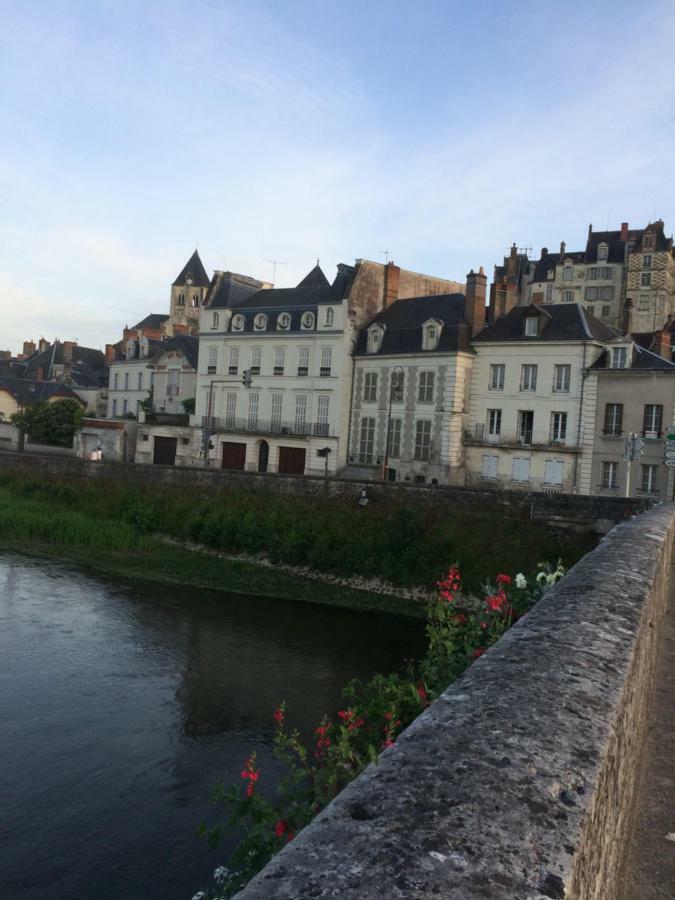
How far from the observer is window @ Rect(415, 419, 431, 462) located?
106 ft

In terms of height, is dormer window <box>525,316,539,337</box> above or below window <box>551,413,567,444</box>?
above

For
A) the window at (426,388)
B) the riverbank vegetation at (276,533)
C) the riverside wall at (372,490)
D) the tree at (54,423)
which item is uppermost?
the window at (426,388)

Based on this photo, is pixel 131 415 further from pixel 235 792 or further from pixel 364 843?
pixel 364 843

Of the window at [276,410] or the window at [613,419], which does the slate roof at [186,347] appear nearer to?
the window at [276,410]

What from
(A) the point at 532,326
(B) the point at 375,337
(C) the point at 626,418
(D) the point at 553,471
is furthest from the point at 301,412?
(C) the point at 626,418

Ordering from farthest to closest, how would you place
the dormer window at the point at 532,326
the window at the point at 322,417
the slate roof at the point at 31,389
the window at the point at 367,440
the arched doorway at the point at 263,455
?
the slate roof at the point at 31,389, the arched doorway at the point at 263,455, the window at the point at 322,417, the window at the point at 367,440, the dormer window at the point at 532,326

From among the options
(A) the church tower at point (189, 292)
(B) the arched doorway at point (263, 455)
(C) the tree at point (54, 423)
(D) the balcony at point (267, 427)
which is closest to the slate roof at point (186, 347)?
(D) the balcony at point (267, 427)

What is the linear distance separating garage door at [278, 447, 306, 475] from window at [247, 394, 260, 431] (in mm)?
2081

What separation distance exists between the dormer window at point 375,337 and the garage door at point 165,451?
11.0m

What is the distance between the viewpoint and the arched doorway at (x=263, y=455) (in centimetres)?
3638

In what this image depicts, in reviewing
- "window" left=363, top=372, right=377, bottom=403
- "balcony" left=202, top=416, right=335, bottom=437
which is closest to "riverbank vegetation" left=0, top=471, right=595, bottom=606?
"balcony" left=202, top=416, right=335, bottom=437

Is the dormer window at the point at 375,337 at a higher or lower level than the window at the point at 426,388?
higher

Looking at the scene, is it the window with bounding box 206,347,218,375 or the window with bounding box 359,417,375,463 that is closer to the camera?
the window with bounding box 359,417,375,463

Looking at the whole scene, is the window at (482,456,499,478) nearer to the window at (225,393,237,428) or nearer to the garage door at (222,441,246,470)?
the garage door at (222,441,246,470)
